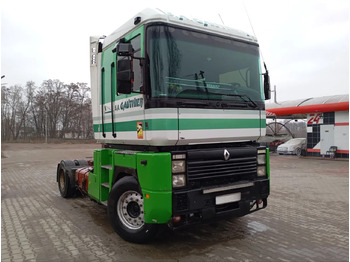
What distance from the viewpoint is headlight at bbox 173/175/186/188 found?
12.5ft

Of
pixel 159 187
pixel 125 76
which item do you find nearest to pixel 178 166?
pixel 159 187

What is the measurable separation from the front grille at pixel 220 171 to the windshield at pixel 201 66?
919 mm

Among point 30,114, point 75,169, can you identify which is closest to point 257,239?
point 75,169

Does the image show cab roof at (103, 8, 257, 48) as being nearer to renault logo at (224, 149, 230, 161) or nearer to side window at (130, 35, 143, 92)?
side window at (130, 35, 143, 92)

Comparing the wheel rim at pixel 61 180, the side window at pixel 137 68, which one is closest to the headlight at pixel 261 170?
the side window at pixel 137 68

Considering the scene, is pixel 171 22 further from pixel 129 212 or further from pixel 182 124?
pixel 129 212

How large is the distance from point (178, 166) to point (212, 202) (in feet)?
2.40

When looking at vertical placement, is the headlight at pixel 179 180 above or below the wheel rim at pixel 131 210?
above

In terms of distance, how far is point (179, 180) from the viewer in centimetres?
383

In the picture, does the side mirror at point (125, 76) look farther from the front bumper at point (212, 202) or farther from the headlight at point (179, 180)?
the front bumper at point (212, 202)

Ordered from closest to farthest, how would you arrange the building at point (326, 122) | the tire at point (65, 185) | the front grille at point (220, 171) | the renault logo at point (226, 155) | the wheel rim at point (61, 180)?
1. the front grille at point (220, 171)
2. the renault logo at point (226, 155)
3. the tire at point (65, 185)
4. the wheel rim at point (61, 180)
5. the building at point (326, 122)

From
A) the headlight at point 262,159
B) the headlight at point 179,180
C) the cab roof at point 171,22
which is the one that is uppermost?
the cab roof at point 171,22

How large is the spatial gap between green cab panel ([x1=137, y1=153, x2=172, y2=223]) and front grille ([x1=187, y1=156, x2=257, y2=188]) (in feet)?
1.11

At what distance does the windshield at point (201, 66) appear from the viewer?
3867 mm
